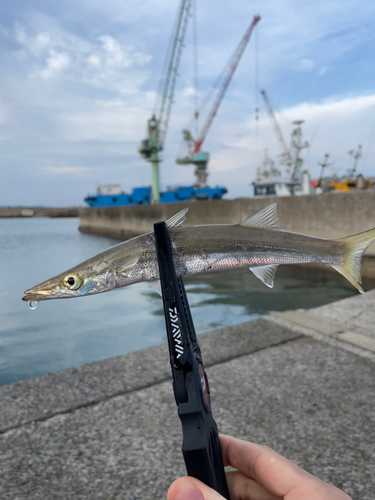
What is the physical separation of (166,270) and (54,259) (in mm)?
16412

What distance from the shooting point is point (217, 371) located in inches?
172

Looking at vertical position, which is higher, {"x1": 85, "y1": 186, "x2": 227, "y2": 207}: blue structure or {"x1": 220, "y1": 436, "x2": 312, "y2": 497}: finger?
{"x1": 85, "y1": 186, "x2": 227, "y2": 207}: blue structure

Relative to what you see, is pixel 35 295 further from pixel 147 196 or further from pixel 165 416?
pixel 147 196

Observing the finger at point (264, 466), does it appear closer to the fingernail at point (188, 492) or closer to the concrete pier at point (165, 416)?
the fingernail at point (188, 492)

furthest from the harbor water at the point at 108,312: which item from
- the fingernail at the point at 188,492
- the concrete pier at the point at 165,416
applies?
the fingernail at the point at 188,492

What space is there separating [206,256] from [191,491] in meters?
0.82

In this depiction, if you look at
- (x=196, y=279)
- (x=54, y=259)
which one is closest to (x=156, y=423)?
(x=196, y=279)

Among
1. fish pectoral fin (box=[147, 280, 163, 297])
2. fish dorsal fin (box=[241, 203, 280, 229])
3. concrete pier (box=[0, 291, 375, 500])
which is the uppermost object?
fish dorsal fin (box=[241, 203, 280, 229])

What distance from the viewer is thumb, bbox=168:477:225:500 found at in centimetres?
126

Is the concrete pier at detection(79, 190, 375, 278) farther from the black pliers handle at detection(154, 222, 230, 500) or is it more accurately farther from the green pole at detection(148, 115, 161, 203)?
the green pole at detection(148, 115, 161, 203)

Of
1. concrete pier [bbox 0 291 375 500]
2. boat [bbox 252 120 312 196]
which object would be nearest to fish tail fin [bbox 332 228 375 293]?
concrete pier [bbox 0 291 375 500]

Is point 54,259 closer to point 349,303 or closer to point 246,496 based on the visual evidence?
point 349,303

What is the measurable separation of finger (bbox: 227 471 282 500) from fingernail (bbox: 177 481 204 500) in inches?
19.4

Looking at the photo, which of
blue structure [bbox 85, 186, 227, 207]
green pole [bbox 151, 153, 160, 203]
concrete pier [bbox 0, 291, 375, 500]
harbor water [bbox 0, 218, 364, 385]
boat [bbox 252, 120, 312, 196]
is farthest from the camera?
blue structure [bbox 85, 186, 227, 207]
